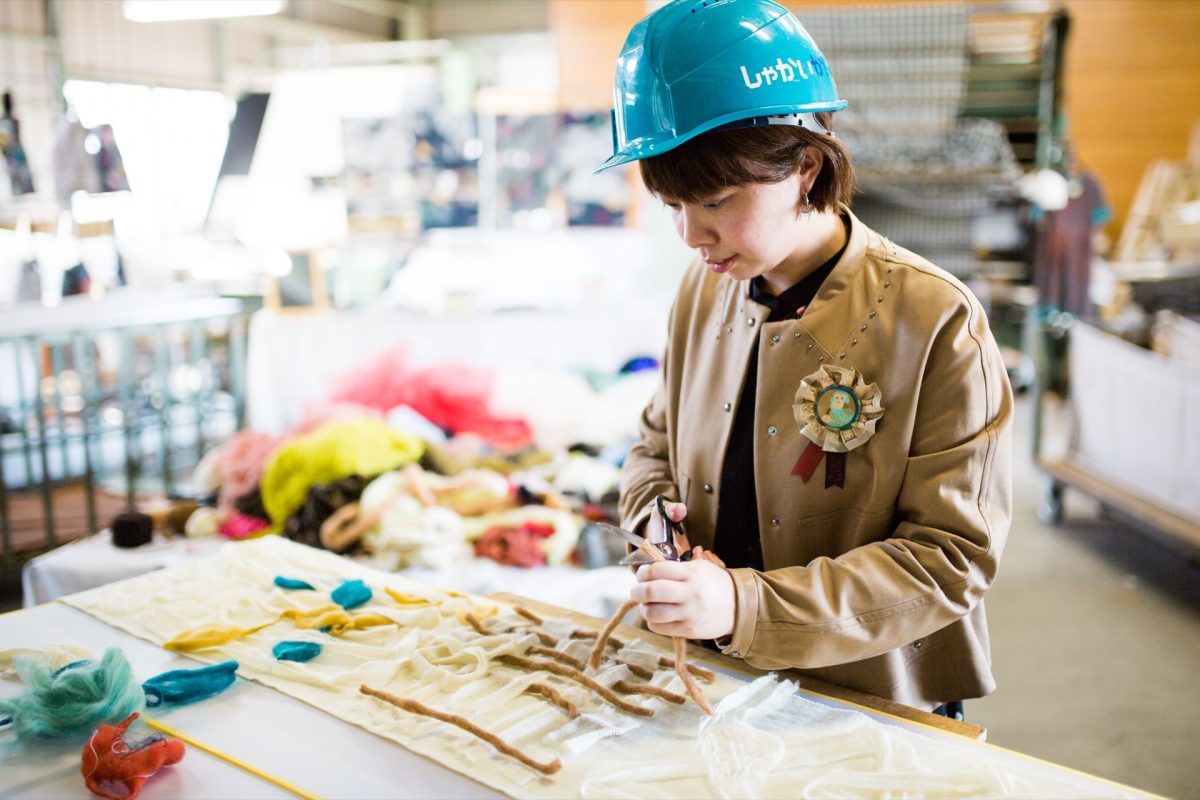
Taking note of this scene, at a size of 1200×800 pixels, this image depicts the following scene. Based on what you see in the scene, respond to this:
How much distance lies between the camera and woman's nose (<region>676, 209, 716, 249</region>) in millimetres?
1207

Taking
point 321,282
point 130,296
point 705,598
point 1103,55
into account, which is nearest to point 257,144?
point 321,282

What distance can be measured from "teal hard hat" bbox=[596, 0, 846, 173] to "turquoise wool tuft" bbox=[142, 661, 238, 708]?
0.84m

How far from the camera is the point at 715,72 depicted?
113 cm

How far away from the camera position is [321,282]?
5672 mm

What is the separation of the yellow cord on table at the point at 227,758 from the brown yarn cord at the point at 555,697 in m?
0.30

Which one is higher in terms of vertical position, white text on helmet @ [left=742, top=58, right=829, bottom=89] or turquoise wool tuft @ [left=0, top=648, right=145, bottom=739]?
white text on helmet @ [left=742, top=58, right=829, bottom=89]

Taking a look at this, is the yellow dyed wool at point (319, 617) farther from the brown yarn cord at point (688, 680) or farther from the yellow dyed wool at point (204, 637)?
the brown yarn cord at point (688, 680)

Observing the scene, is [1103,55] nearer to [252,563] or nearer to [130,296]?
[130,296]

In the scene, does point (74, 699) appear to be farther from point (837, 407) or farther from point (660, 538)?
point (837, 407)

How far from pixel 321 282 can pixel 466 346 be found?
54.5 inches

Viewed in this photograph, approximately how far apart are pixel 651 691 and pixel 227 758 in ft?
1.63

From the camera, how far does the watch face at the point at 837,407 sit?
1.24 meters

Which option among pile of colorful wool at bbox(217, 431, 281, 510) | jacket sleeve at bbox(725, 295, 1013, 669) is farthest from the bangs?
pile of colorful wool at bbox(217, 431, 281, 510)

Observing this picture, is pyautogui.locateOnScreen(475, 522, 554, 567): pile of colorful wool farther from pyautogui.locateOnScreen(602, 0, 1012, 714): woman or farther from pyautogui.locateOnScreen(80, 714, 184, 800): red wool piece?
pyautogui.locateOnScreen(80, 714, 184, 800): red wool piece
